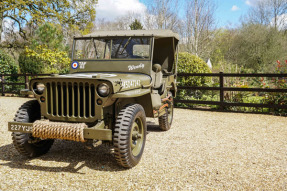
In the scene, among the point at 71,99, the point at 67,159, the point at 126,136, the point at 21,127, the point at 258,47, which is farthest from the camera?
the point at 258,47

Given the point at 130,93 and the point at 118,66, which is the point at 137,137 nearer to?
the point at 130,93

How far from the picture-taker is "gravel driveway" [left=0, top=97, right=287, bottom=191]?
128 inches

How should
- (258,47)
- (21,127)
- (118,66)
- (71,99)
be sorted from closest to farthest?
1. (21,127)
2. (71,99)
3. (118,66)
4. (258,47)

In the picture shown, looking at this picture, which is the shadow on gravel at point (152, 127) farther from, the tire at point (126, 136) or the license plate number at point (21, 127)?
the license plate number at point (21, 127)

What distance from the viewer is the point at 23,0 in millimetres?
13125

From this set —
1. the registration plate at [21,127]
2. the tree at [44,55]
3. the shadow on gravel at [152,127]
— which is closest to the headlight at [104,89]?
the registration plate at [21,127]

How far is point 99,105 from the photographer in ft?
11.5

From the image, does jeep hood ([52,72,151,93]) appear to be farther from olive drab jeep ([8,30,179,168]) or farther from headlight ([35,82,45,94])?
headlight ([35,82,45,94])

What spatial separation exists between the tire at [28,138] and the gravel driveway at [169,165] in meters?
0.14

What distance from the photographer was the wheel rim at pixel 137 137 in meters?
3.87

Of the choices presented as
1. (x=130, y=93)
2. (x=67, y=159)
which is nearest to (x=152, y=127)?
(x=67, y=159)

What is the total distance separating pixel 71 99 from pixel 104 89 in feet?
1.88

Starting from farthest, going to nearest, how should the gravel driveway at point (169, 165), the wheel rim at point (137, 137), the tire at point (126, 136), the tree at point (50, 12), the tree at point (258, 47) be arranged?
1. the tree at point (258, 47)
2. the tree at point (50, 12)
3. the wheel rim at point (137, 137)
4. the tire at point (126, 136)
5. the gravel driveway at point (169, 165)

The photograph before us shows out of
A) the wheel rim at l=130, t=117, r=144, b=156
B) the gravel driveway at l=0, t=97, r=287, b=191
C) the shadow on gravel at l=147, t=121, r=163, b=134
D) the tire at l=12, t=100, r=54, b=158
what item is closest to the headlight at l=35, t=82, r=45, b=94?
the tire at l=12, t=100, r=54, b=158
